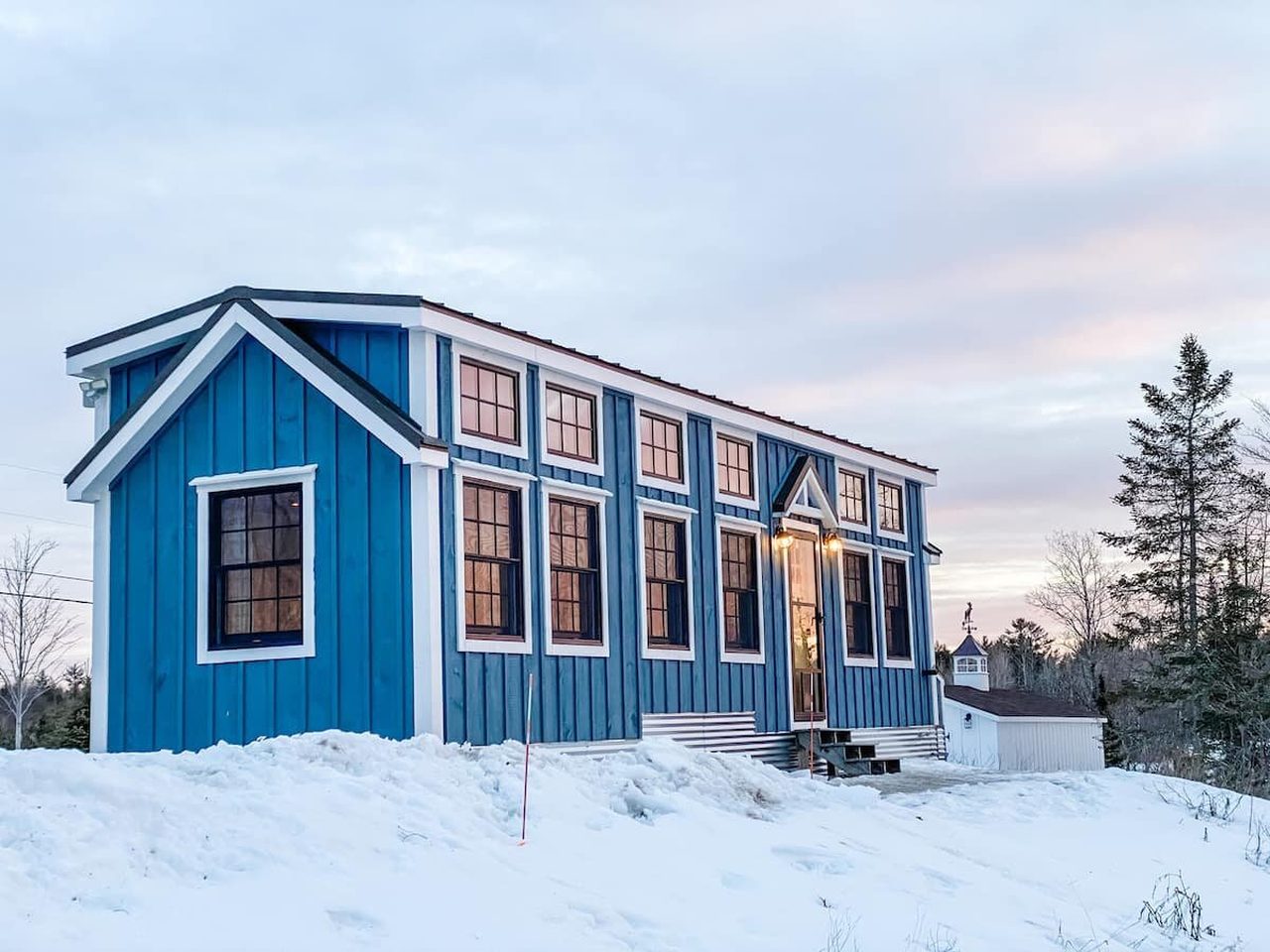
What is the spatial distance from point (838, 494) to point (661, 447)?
4631 mm

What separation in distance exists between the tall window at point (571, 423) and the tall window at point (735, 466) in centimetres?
273

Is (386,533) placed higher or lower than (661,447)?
lower

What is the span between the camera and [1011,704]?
1294 inches

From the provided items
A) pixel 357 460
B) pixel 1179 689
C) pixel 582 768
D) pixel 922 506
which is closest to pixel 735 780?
pixel 582 768

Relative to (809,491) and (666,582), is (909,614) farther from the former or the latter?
(666,582)

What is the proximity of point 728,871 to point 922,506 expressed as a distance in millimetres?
13695

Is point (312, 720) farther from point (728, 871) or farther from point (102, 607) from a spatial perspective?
point (728, 871)

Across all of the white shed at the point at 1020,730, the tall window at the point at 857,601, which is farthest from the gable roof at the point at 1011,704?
the tall window at the point at 857,601

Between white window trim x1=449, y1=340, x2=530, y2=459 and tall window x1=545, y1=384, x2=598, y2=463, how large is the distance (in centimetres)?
45

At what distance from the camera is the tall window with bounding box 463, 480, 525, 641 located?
1363cm

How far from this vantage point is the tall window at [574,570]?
48.7ft

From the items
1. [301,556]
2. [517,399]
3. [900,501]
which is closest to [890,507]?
[900,501]

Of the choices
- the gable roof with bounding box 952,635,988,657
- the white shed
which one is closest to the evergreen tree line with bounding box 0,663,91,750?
the white shed

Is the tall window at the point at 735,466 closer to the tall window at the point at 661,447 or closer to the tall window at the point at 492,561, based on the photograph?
the tall window at the point at 661,447
